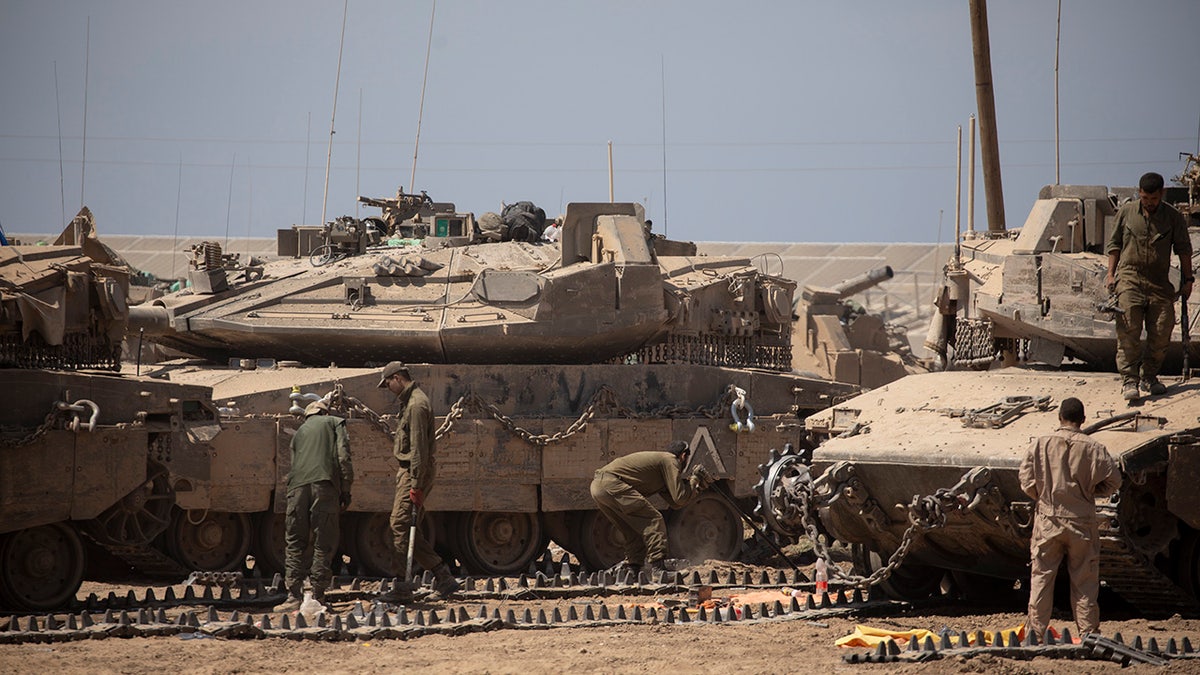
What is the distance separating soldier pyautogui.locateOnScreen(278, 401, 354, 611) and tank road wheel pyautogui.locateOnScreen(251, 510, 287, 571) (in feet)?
9.28

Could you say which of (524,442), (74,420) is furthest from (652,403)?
(74,420)

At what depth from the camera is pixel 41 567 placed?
12.2 m

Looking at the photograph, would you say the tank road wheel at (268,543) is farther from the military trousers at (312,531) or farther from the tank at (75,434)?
the military trousers at (312,531)

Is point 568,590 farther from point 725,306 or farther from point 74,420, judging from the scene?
point 725,306

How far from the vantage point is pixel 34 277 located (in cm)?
1238

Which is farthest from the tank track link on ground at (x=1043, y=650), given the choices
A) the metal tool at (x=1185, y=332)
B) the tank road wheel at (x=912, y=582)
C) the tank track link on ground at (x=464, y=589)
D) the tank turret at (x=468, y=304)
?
the tank turret at (x=468, y=304)

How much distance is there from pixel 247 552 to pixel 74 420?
10.5 ft

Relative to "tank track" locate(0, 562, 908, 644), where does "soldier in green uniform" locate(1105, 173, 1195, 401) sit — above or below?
above

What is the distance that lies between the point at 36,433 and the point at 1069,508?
7462 millimetres

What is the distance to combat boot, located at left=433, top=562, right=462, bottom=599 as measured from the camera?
12.6 m

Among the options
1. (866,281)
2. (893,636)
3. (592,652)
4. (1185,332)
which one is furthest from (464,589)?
(866,281)

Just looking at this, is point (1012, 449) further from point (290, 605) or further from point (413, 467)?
point (290, 605)

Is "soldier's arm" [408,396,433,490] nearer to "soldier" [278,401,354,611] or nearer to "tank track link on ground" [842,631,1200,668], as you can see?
"soldier" [278,401,354,611]

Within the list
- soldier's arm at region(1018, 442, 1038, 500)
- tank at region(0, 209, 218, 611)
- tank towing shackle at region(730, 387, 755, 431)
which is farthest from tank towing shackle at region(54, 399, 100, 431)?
soldier's arm at region(1018, 442, 1038, 500)
